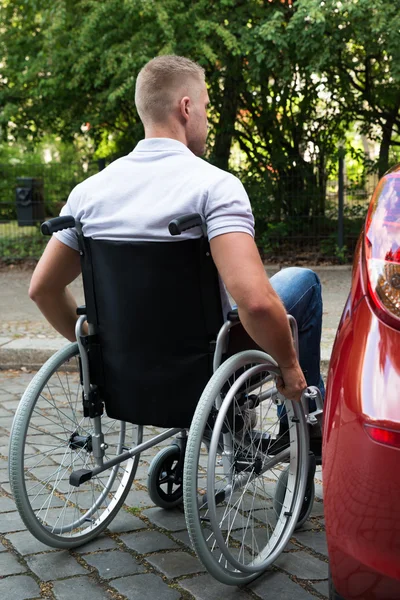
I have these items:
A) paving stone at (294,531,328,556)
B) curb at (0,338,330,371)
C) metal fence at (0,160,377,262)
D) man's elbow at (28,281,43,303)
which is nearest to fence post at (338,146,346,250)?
metal fence at (0,160,377,262)

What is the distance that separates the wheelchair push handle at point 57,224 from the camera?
3.03 metres

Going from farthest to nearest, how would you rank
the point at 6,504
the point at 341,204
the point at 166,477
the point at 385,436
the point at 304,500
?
the point at 341,204, the point at 6,504, the point at 166,477, the point at 304,500, the point at 385,436

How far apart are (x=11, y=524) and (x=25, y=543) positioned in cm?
22

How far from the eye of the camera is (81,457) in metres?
3.50

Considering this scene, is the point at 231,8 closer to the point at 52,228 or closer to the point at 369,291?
the point at 52,228

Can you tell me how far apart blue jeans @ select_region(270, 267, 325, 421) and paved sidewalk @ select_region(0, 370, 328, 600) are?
0.64 meters

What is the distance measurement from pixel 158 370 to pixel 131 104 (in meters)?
10.2

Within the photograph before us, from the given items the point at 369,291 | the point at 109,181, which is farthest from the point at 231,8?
the point at 369,291

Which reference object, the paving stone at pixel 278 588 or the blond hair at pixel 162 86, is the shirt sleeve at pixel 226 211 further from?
the paving stone at pixel 278 588

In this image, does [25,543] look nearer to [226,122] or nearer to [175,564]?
[175,564]

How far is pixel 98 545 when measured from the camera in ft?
11.2

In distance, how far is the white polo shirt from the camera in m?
2.90

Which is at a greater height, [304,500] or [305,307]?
[305,307]

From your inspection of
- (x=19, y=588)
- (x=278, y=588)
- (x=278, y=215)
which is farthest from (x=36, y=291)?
(x=278, y=215)
